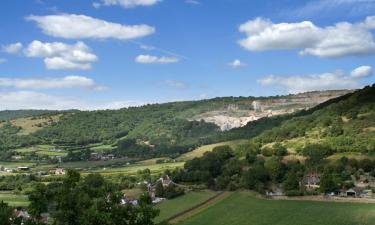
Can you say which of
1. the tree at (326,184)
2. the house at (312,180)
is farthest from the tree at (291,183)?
the tree at (326,184)

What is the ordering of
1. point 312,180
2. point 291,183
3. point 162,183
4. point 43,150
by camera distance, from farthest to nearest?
point 43,150, point 162,183, point 312,180, point 291,183

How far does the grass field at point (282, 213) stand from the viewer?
60.9m

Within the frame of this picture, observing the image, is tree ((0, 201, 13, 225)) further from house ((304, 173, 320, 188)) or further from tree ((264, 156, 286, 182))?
tree ((264, 156, 286, 182))

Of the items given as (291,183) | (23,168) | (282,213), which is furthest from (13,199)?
(23,168)

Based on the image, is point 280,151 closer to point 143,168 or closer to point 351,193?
point 351,193

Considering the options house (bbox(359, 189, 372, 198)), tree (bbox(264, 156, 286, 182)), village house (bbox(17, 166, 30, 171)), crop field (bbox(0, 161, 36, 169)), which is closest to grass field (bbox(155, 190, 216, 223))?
tree (bbox(264, 156, 286, 182))

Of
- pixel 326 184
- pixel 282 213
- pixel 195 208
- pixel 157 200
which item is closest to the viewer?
pixel 282 213

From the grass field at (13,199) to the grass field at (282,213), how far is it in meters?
29.7

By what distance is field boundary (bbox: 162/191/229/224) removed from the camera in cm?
6538

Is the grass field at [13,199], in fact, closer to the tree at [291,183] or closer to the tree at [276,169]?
the tree at [291,183]

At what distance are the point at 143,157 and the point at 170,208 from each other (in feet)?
282

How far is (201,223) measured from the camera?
6269 cm

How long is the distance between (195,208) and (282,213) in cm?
1282

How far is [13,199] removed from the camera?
86688 millimetres
